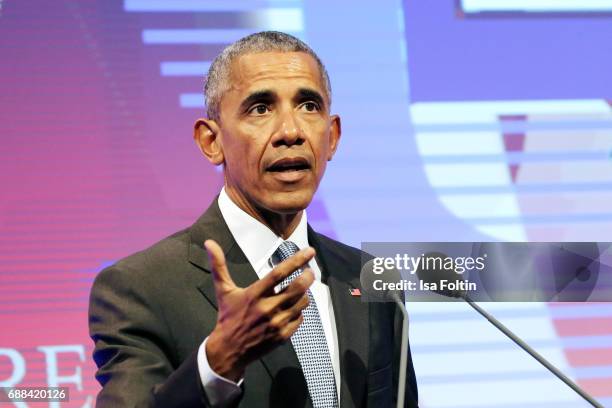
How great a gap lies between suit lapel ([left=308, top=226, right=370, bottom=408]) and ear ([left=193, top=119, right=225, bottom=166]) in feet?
1.02

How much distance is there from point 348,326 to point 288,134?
1.54 feet

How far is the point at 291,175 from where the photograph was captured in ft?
6.53

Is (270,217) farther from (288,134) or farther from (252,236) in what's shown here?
(288,134)

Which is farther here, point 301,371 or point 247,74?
point 247,74

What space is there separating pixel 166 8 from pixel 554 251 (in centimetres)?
174

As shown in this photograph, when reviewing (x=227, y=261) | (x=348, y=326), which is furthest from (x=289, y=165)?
(x=348, y=326)

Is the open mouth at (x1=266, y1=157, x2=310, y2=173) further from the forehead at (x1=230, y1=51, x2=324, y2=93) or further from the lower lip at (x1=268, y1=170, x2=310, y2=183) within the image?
the forehead at (x1=230, y1=51, x2=324, y2=93)

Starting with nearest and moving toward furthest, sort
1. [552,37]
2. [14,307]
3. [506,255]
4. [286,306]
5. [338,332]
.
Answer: [286,306], [506,255], [338,332], [14,307], [552,37]

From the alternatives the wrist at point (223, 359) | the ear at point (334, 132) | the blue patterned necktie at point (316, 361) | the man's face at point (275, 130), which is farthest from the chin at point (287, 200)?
the wrist at point (223, 359)

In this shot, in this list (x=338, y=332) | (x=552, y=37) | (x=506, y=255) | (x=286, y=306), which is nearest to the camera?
(x=286, y=306)

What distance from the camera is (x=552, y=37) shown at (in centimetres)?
322

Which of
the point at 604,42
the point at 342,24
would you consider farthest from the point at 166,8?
the point at 604,42

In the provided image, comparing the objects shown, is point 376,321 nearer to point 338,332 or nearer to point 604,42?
point 338,332

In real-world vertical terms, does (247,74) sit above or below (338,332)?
above
